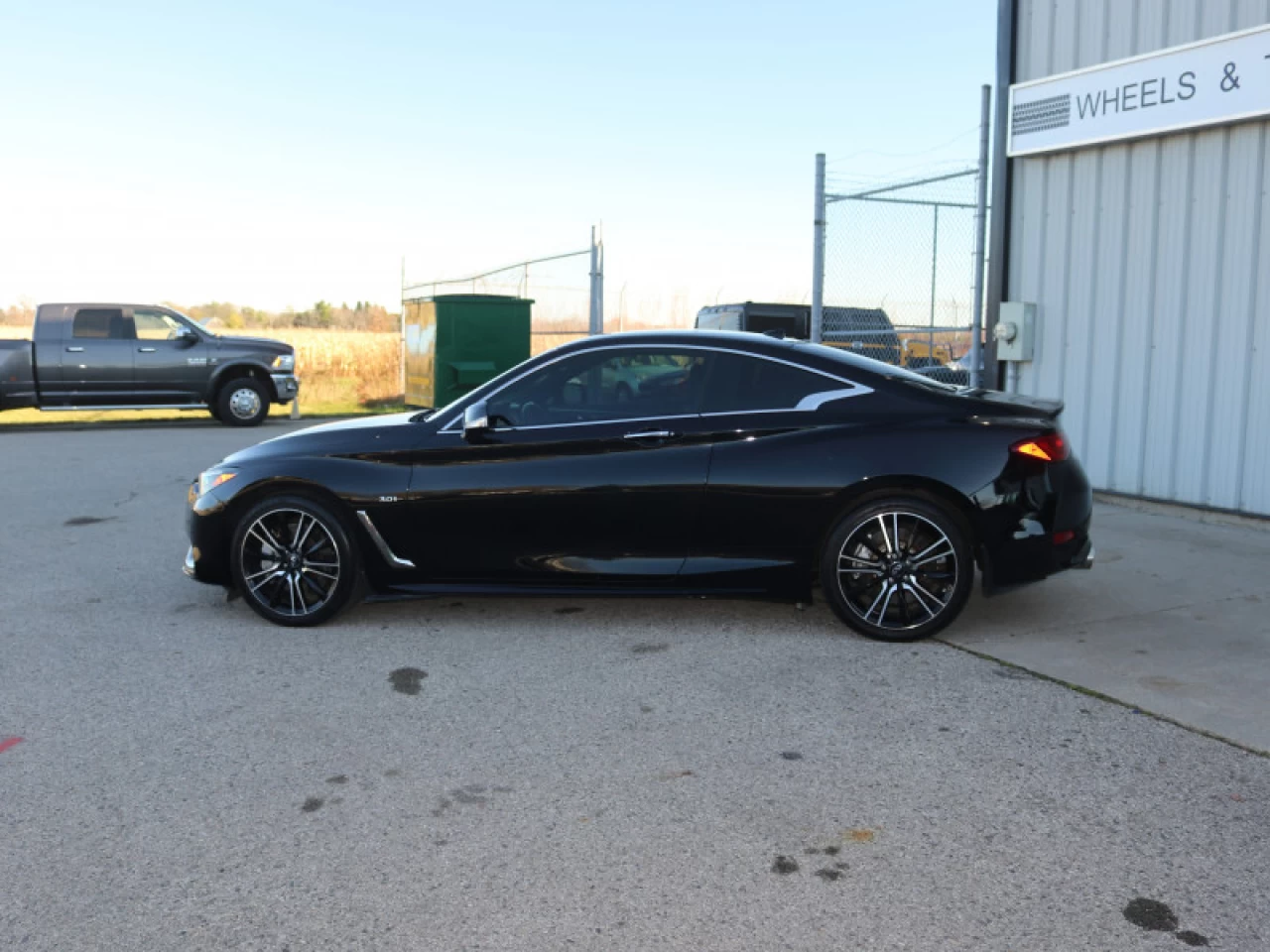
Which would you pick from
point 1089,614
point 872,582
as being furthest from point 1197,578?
point 872,582

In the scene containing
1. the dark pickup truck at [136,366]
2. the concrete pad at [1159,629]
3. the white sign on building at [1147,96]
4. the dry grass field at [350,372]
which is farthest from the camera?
the dry grass field at [350,372]

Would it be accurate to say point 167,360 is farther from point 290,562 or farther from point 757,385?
point 757,385

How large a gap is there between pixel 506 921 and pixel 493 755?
119 centimetres

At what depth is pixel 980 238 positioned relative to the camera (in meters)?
10.3

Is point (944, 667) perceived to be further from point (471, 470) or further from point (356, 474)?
point (356, 474)

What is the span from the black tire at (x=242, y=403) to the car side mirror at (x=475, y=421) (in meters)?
13.3

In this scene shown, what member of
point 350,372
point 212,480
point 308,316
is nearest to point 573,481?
point 212,480

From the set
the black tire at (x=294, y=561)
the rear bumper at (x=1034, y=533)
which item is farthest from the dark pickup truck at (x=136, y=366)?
the rear bumper at (x=1034, y=533)

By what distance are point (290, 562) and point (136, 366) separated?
42.9 ft

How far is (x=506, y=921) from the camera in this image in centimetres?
311

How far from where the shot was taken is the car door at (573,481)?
5859 millimetres

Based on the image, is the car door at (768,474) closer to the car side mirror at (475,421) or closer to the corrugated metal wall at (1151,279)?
the car side mirror at (475,421)

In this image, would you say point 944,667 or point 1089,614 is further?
point 1089,614

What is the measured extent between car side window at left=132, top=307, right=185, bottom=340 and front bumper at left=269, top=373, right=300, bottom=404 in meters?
1.56
